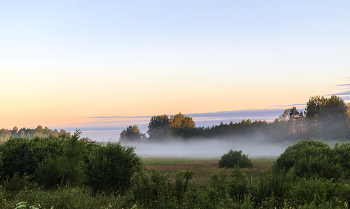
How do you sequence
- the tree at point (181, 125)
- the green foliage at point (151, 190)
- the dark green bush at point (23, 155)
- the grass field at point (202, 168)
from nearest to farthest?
the green foliage at point (151, 190) → the dark green bush at point (23, 155) → the grass field at point (202, 168) → the tree at point (181, 125)

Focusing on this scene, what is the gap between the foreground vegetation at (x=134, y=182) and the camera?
10273mm

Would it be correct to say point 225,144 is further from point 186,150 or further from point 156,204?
point 156,204

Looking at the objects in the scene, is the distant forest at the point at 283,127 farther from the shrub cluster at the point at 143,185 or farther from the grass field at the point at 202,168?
the shrub cluster at the point at 143,185

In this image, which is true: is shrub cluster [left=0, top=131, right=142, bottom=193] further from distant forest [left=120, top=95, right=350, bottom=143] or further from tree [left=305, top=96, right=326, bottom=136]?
tree [left=305, top=96, right=326, bottom=136]

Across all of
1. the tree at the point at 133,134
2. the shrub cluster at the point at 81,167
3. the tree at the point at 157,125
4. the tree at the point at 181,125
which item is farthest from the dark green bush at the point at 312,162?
the tree at the point at 133,134

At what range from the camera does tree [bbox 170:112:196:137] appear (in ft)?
431

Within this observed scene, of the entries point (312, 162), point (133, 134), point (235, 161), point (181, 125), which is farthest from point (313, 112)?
point (133, 134)

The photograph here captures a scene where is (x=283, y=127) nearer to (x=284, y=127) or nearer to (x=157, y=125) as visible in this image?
(x=284, y=127)

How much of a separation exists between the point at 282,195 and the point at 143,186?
20.0 ft

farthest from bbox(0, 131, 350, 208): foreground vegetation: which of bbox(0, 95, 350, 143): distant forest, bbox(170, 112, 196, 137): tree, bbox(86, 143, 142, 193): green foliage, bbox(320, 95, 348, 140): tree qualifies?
bbox(170, 112, 196, 137): tree

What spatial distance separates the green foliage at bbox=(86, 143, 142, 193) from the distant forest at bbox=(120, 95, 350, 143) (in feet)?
265

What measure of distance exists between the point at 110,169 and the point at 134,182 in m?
3.18

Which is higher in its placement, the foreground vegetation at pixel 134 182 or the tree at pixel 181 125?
the foreground vegetation at pixel 134 182

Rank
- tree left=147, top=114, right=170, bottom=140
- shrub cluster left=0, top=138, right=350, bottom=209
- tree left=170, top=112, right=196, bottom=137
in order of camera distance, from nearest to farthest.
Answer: shrub cluster left=0, top=138, right=350, bottom=209
tree left=170, top=112, right=196, bottom=137
tree left=147, top=114, right=170, bottom=140
